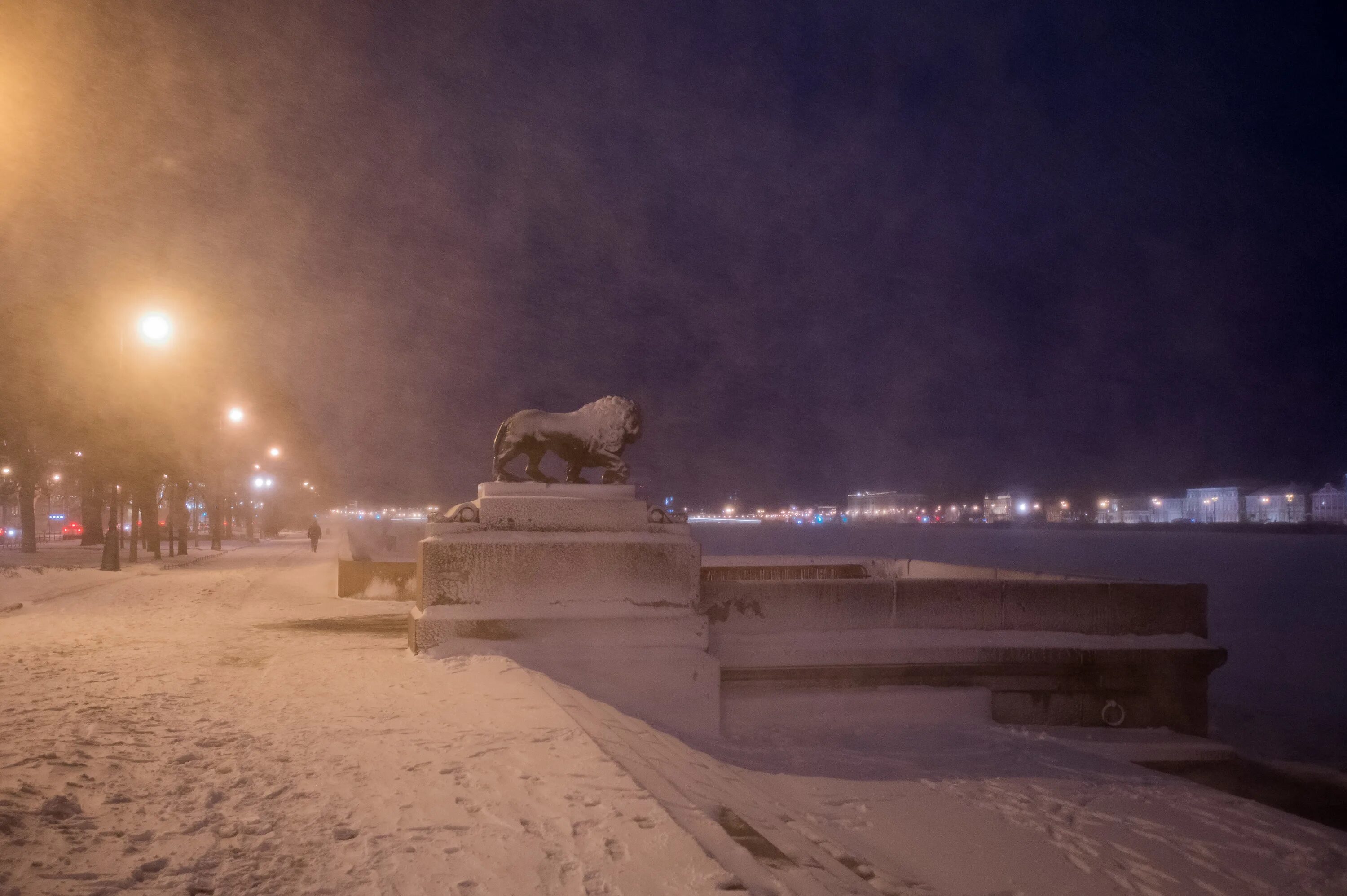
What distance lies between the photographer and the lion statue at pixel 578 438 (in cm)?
891

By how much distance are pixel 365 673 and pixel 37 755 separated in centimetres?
275

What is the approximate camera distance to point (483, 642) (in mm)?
7789

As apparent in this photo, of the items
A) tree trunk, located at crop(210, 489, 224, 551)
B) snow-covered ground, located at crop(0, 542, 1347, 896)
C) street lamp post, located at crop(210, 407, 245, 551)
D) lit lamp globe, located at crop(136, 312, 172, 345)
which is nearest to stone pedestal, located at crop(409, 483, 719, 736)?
snow-covered ground, located at crop(0, 542, 1347, 896)

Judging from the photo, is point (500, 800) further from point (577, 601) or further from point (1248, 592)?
point (1248, 592)

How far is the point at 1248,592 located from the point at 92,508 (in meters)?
51.9

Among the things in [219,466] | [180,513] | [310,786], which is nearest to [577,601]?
[310,786]

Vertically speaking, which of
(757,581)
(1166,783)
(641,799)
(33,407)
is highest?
(33,407)

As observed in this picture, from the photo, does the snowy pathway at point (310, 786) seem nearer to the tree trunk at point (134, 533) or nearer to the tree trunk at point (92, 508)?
the tree trunk at point (92, 508)

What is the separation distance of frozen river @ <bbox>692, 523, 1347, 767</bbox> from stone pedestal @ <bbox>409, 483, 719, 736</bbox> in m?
4.98

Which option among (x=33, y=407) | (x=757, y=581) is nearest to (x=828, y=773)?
(x=757, y=581)

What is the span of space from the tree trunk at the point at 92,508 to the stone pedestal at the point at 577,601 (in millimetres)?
22401

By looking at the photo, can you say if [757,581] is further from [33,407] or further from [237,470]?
[237,470]

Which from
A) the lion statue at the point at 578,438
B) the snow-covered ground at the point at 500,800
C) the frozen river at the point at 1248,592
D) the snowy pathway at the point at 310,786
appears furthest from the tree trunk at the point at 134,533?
the frozen river at the point at 1248,592

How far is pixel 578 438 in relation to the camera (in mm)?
9016
